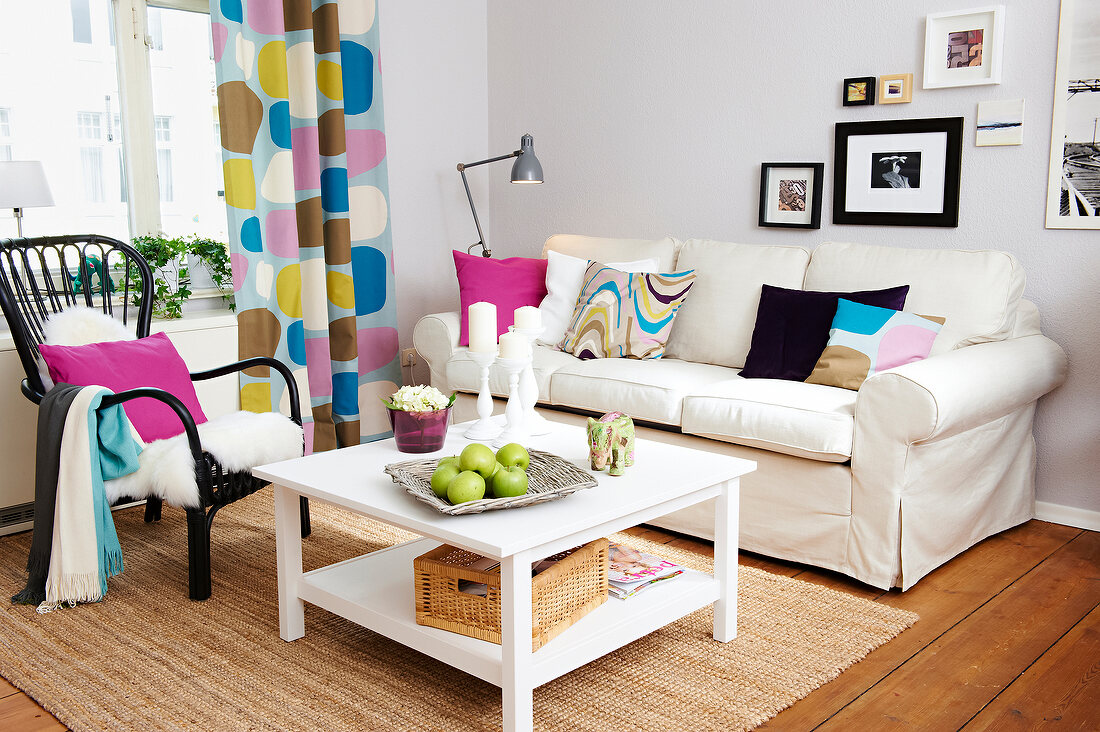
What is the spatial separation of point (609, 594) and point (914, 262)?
1644 mm

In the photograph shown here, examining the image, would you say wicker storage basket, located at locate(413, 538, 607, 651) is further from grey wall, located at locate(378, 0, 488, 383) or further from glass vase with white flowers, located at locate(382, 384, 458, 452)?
grey wall, located at locate(378, 0, 488, 383)

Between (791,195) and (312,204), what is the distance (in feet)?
6.44

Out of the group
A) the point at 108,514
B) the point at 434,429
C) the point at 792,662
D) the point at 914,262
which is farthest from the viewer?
the point at 914,262

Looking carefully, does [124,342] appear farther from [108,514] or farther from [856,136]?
[856,136]

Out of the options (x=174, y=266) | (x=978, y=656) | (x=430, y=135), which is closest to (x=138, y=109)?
(x=174, y=266)

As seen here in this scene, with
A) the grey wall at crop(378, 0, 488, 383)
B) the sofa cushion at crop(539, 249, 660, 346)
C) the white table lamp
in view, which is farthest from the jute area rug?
the grey wall at crop(378, 0, 488, 383)

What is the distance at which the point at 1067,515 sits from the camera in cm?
312

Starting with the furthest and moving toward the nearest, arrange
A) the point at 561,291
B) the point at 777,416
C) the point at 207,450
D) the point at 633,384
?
1. the point at 561,291
2. the point at 633,384
3. the point at 777,416
4. the point at 207,450

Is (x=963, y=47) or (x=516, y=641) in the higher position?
(x=963, y=47)

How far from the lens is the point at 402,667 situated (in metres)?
2.14

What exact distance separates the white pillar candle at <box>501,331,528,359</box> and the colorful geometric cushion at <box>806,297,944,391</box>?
1.05 metres

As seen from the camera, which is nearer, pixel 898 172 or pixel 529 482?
pixel 529 482

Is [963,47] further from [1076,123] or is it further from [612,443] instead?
[612,443]

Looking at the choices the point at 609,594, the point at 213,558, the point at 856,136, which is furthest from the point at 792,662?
the point at 856,136
